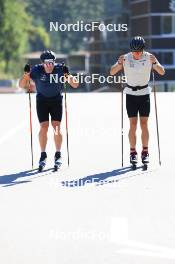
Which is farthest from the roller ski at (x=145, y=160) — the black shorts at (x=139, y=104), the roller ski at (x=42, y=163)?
the roller ski at (x=42, y=163)

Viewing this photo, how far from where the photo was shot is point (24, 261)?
5598 millimetres

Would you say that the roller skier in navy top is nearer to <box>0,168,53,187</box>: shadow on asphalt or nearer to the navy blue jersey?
the navy blue jersey

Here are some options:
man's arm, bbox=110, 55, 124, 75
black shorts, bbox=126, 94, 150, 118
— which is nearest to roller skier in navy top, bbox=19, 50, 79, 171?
man's arm, bbox=110, 55, 124, 75

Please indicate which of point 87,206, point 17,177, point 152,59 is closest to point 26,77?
point 17,177

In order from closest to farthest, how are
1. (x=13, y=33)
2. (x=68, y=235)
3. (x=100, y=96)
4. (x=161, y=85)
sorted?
(x=68, y=235) → (x=100, y=96) → (x=161, y=85) → (x=13, y=33)

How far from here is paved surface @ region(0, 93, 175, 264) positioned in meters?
5.85

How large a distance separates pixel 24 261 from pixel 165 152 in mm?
6394

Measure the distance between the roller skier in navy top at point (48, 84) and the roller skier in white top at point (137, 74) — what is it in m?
0.74

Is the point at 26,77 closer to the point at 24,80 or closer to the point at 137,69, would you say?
the point at 24,80

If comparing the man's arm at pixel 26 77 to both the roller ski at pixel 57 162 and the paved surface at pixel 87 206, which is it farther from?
the paved surface at pixel 87 206

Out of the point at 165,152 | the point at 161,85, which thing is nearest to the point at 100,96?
the point at 165,152

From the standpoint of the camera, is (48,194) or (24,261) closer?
(24,261)

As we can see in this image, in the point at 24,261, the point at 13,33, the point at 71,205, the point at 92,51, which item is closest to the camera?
the point at 24,261

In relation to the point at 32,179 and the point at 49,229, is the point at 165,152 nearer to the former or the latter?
the point at 32,179
